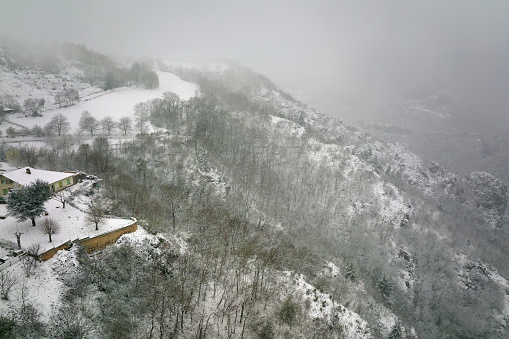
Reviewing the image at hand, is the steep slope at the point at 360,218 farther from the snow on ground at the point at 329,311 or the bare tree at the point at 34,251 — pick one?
the bare tree at the point at 34,251

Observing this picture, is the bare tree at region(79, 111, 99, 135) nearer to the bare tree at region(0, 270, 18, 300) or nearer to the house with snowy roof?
the house with snowy roof

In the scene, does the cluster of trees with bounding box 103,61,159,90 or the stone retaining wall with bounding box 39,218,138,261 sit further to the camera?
the cluster of trees with bounding box 103,61,159,90

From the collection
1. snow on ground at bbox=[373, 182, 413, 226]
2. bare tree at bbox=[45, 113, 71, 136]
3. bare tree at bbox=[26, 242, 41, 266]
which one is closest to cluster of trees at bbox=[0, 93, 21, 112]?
bare tree at bbox=[45, 113, 71, 136]

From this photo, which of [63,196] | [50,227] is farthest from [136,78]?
[50,227]

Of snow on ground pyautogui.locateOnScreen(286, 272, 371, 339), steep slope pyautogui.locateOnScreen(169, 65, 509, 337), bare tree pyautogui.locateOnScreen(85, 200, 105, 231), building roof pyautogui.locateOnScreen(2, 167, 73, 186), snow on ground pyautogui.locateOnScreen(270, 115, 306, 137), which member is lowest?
steep slope pyautogui.locateOnScreen(169, 65, 509, 337)

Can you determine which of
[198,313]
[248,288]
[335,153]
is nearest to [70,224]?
[198,313]

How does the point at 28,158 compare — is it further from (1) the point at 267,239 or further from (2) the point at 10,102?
(2) the point at 10,102

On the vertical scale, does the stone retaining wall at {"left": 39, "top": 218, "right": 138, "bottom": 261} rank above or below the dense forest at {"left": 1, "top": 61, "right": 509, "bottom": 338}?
above
